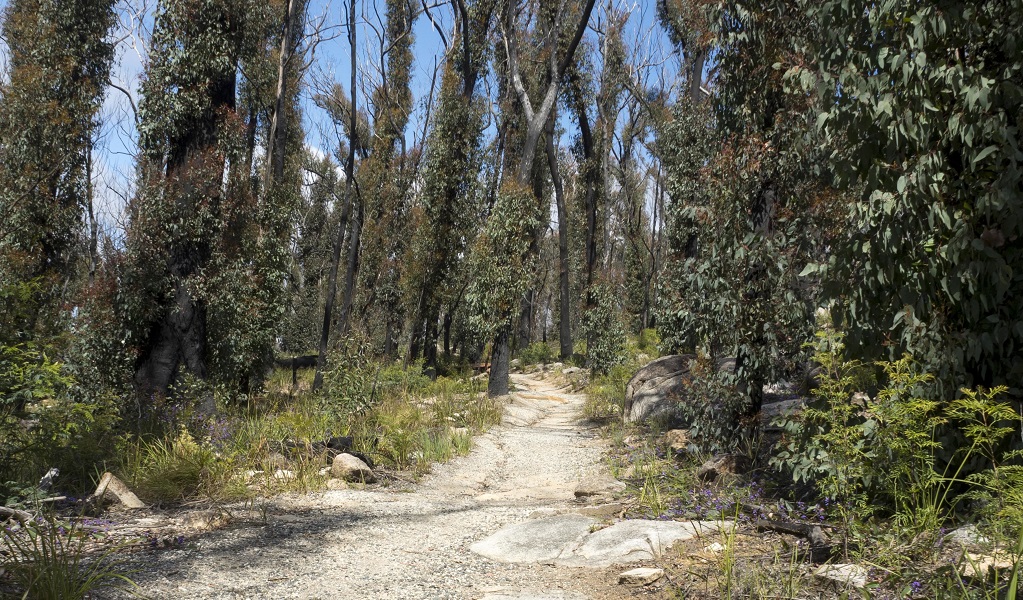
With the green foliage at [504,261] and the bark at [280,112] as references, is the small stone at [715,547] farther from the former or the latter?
the bark at [280,112]

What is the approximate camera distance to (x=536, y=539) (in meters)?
4.21

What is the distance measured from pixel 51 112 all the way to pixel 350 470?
1425cm

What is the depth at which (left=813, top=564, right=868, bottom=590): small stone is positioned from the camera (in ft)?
8.96

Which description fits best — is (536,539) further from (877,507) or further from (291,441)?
(291,441)

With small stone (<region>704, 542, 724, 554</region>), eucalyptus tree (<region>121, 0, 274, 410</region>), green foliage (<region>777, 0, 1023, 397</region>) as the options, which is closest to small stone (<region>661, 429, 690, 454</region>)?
small stone (<region>704, 542, 724, 554</region>)

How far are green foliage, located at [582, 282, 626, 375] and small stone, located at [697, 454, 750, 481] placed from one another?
30.9 feet

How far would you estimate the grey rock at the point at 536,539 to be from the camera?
3.98 metres

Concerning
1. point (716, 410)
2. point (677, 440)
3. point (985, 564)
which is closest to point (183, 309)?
point (677, 440)

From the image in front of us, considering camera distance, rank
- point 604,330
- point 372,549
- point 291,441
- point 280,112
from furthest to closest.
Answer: point 604,330, point 280,112, point 291,441, point 372,549

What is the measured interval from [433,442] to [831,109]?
545cm

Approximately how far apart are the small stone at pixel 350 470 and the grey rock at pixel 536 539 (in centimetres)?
185

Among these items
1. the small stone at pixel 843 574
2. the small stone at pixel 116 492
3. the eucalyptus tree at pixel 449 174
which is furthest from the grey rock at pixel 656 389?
the eucalyptus tree at pixel 449 174

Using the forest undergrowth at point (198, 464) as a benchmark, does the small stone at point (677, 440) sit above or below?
below

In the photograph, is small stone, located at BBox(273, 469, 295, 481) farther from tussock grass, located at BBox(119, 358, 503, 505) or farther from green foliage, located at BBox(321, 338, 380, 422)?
green foliage, located at BBox(321, 338, 380, 422)
